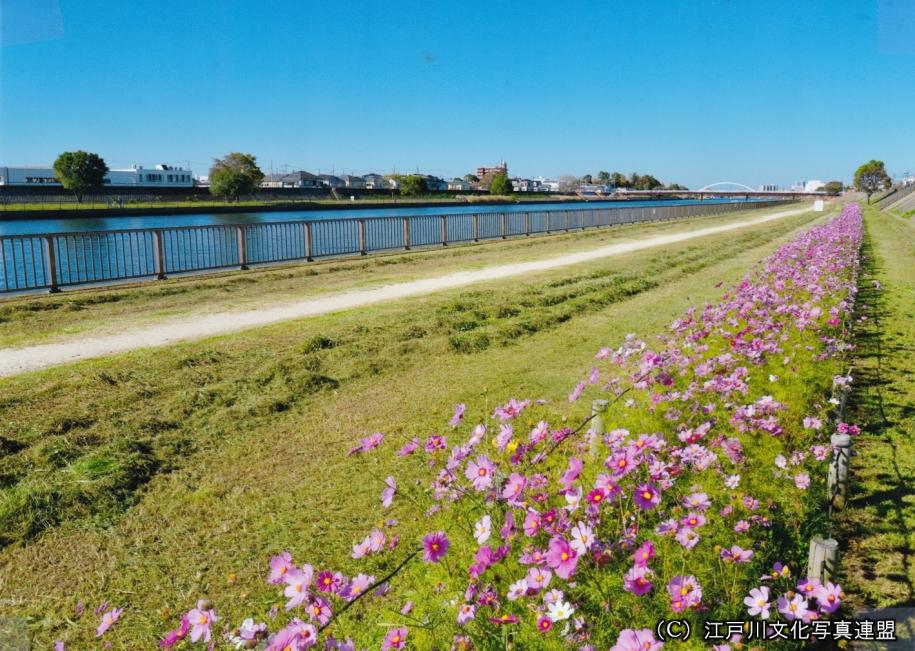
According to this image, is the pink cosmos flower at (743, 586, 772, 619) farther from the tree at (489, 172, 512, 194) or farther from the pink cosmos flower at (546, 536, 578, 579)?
the tree at (489, 172, 512, 194)

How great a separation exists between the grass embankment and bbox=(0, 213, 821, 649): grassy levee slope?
2324 mm

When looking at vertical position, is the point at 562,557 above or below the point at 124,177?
below

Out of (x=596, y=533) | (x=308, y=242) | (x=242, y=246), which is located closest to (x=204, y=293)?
(x=242, y=246)

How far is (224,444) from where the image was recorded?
4992 millimetres

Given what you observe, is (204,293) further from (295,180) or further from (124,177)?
(295,180)

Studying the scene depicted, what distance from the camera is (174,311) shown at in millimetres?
10219

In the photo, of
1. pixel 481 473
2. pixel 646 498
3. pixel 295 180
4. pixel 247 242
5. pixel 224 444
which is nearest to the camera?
pixel 646 498

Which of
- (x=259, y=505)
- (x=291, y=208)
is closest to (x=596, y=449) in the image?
(x=259, y=505)

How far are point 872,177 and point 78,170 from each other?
474 ft

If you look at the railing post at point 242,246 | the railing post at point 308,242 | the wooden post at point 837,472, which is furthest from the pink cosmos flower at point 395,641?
the railing post at point 308,242

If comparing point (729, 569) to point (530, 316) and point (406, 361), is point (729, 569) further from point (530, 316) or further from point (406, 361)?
point (530, 316)

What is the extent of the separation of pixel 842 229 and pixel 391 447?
17758 millimetres

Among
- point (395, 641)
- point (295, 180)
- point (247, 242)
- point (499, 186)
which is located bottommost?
point (395, 641)

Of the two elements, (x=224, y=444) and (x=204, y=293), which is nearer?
(x=224, y=444)
